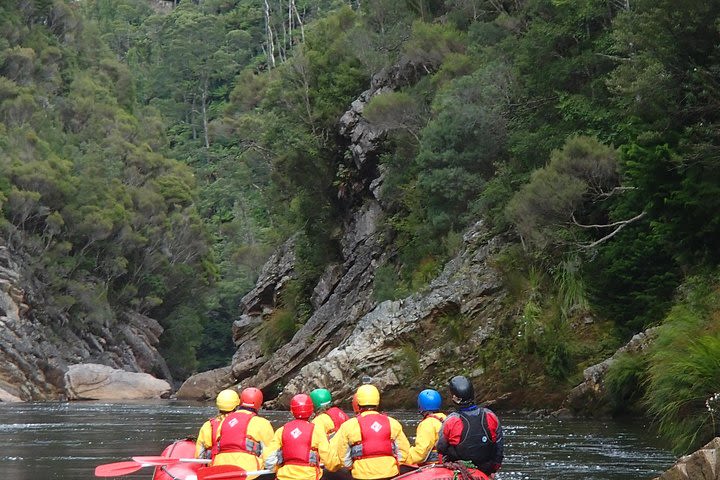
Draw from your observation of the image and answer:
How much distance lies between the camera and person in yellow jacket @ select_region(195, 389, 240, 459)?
13.5m

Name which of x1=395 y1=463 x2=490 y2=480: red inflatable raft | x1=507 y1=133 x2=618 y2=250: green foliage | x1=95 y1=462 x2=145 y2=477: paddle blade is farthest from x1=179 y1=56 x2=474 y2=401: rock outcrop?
x1=395 y1=463 x2=490 y2=480: red inflatable raft

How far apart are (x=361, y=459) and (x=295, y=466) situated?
708 mm

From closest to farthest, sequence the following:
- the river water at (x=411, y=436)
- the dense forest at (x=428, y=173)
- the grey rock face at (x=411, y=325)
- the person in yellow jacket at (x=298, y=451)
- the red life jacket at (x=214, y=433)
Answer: the person in yellow jacket at (x=298, y=451)
the red life jacket at (x=214, y=433)
the river water at (x=411, y=436)
the dense forest at (x=428, y=173)
the grey rock face at (x=411, y=325)

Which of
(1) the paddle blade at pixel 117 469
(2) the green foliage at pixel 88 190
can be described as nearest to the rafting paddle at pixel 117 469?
(1) the paddle blade at pixel 117 469

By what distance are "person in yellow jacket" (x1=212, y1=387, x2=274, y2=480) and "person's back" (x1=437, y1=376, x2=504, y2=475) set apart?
244 centimetres

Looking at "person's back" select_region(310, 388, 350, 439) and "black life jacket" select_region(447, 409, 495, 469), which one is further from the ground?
"black life jacket" select_region(447, 409, 495, 469)

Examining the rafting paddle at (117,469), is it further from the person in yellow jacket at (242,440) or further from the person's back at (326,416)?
the person's back at (326,416)

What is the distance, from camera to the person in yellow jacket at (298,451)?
12.4m

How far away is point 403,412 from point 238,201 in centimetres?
6191

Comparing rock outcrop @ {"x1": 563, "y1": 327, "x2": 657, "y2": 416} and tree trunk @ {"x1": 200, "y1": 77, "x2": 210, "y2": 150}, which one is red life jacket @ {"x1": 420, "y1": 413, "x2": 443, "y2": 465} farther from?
tree trunk @ {"x1": 200, "y1": 77, "x2": 210, "y2": 150}

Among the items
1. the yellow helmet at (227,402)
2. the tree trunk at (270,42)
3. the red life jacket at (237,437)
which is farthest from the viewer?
the tree trunk at (270,42)

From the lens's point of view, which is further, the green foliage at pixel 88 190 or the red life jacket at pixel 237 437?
the green foliage at pixel 88 190

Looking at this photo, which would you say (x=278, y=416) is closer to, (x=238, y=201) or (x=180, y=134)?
(x=238, y=201)

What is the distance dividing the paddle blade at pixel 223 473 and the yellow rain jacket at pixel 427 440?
6.13ft
